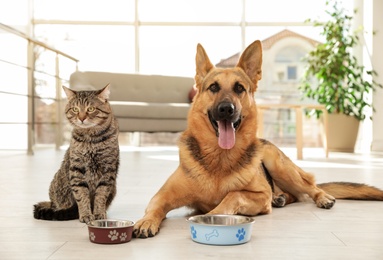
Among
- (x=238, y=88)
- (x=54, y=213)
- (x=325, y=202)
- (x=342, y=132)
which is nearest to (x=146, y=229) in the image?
(x=54, y=213)

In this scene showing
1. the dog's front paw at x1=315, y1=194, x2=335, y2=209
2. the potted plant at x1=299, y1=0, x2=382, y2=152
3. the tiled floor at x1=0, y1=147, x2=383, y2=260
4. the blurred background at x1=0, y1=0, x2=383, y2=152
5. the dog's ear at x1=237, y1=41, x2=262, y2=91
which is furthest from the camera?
the blurred background at x1=0, y1=0, x2=383, y2=152

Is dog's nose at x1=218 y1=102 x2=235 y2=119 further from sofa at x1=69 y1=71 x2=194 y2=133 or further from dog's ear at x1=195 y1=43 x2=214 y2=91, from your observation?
sofa at x1=69 y1=71 x2=194 y2=133

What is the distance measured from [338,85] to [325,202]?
5.54m

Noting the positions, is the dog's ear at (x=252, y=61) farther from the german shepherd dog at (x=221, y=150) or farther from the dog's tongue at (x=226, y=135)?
the dog's tongue at (x=226, y=135)

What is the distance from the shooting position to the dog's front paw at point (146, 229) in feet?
6.13

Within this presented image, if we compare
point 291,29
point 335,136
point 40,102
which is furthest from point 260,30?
point 40,102

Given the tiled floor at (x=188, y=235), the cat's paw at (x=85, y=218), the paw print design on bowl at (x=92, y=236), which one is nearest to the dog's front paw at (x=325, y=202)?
the tiled floor at (x=188, y=235)

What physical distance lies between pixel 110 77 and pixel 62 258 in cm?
683

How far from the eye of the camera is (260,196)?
92.6 inches

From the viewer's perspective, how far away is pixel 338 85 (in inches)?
308

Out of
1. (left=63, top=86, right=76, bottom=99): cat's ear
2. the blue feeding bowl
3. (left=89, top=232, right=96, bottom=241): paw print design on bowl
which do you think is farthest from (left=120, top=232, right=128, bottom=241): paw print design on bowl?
(left=63, top=86, right=76, bottom=99): cat's ear

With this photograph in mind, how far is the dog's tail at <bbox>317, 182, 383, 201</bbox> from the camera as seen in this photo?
284cm

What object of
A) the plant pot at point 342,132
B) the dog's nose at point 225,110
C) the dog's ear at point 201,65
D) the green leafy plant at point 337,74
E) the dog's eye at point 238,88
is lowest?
the plant pot at point 342,132

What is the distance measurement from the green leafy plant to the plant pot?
108 millimetres
